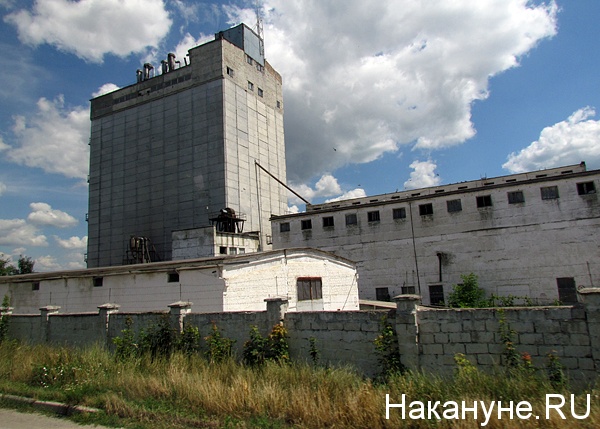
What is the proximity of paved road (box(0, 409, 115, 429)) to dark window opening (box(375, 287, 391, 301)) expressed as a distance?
23.7 meters

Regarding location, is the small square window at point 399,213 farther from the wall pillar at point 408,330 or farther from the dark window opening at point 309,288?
the wall pillar at point 408,330

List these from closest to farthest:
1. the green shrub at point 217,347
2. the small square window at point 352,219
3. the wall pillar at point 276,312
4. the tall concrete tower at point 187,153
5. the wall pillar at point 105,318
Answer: the wall pillar at point 276,312, the green shrub at point 217,347, the wall pillar at point 105,318, the small square window at point 352,219, the tall concrete tower at point 187,153

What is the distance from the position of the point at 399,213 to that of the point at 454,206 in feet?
12.7

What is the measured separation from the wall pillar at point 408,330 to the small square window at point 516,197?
70.7ft

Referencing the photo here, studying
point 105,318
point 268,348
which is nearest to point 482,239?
A: point 268,348

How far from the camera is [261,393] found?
7.43m

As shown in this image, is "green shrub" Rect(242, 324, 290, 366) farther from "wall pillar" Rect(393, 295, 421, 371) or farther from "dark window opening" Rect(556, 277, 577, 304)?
"dark window opening" Rect(556, 277, 577, 304)

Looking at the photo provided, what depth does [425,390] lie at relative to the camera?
23.0 feet

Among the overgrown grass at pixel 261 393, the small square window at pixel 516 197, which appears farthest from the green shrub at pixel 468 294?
the overgrown grass at pixel 261 393

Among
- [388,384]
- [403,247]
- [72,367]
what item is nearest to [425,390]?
[388,384]

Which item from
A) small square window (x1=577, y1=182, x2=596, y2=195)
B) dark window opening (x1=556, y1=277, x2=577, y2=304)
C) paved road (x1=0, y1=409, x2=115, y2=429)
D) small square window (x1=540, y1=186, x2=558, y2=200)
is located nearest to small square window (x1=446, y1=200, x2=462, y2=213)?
small square window (x1=540, y1=186, x2=558, y2=200)

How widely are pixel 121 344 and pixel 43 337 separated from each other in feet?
16.1

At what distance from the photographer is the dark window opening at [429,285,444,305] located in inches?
1072

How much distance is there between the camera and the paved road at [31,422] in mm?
7238
